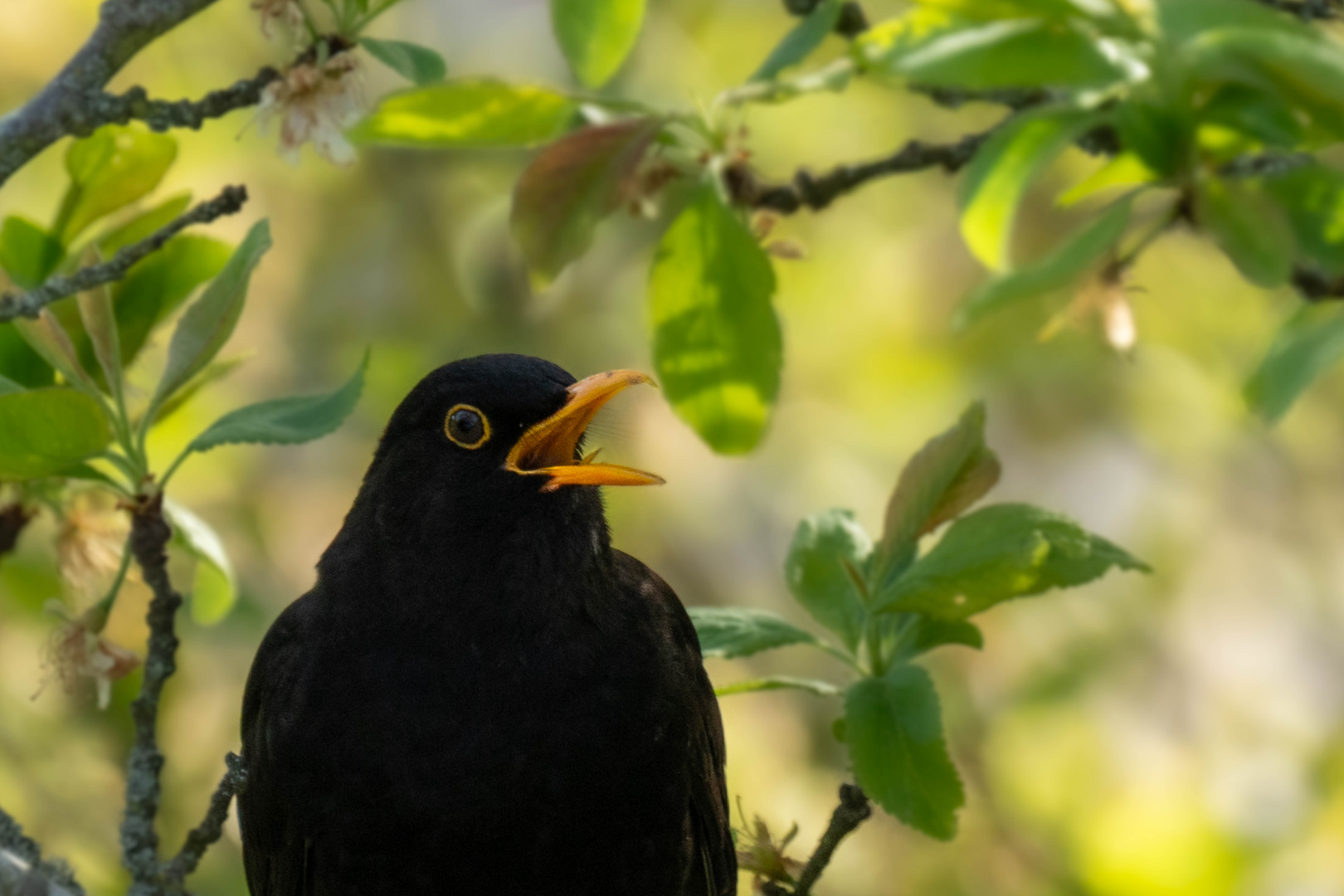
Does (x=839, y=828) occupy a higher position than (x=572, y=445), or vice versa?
(x=572, y=445)

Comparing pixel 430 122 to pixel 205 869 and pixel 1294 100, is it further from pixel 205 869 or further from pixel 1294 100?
pixel 205 869

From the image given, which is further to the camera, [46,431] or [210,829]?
[210,829]

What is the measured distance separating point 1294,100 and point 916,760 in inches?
50.6

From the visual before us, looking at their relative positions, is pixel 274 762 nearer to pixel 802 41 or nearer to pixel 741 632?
pixel 741 632

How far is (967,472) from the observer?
2.59 metres

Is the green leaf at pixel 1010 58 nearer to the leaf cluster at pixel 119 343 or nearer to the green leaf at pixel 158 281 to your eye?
the leaf cluster at pixel 119 343

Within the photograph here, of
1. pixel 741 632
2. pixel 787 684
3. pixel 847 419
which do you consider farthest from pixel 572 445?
pixel 847 419

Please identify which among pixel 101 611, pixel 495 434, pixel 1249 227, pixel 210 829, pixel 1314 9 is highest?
pixel 1314 9

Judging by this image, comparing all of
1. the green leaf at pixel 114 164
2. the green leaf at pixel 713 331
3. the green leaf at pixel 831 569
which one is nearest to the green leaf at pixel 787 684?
the green leaf at pixel 831 569

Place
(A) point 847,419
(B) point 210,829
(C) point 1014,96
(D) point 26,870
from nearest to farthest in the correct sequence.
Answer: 1. (D) point 26,870
2. (B) point 210,829
3. (C) point 1014,96
4. (A) point 847,419

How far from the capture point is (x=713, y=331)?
2.97m

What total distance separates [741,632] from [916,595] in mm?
395

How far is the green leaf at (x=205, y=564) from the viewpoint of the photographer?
2918mm

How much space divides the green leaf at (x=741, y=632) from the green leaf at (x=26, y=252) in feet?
4.53
